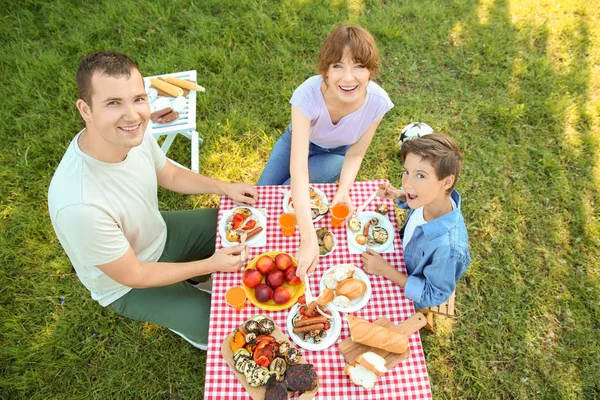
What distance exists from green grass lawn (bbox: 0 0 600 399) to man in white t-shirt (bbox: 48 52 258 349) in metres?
0.84

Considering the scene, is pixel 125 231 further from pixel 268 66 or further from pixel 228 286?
pixel 268 66

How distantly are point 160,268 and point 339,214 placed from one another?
1.17 m

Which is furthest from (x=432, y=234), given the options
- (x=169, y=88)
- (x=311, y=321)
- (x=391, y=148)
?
(x=169, y=88)

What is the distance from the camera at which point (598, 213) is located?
12.8ft

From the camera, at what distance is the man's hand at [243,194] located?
8.50 feet

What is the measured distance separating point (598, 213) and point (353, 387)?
3.46 metres

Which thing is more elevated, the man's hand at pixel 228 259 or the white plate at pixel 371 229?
the white plate at pixel 371 229

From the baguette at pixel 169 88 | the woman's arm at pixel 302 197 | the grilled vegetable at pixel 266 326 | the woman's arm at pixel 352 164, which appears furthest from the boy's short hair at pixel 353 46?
the baguette at pixel 169 88

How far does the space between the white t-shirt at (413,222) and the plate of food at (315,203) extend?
1.95 ft

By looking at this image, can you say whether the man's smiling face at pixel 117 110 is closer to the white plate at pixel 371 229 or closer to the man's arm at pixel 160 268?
the man's arm at pixel 160 268

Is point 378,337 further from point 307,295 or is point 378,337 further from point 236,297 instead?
point 236,297

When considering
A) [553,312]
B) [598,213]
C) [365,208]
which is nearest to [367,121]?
[365,208]

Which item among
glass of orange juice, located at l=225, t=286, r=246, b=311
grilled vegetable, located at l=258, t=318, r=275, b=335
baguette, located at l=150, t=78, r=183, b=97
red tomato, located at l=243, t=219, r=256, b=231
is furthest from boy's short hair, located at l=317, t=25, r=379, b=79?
baguette, located at l=150, t=78, r=183, b=97

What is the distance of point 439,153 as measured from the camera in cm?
216
